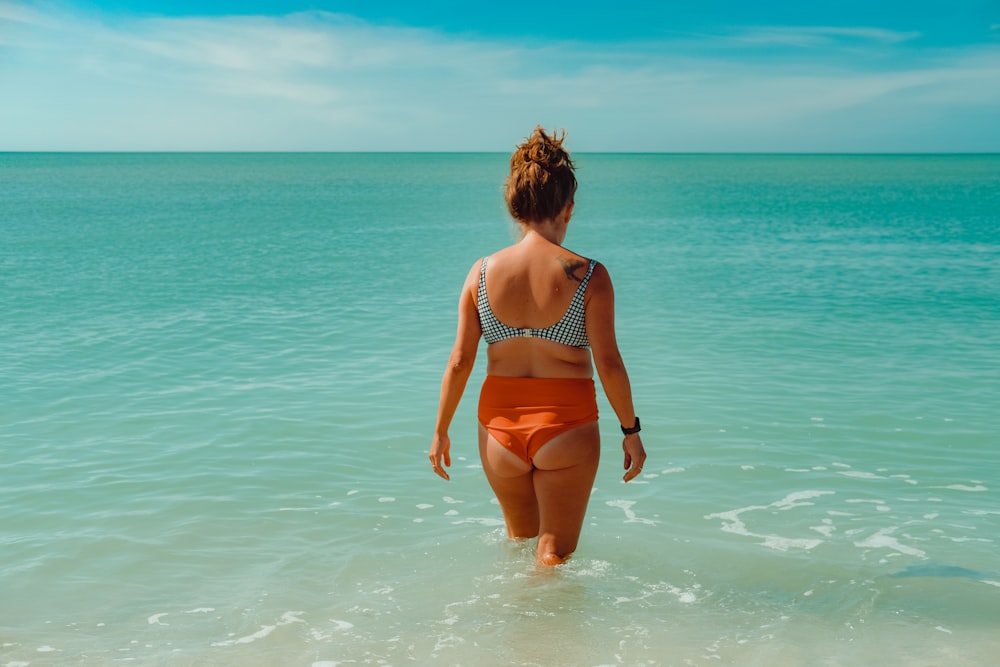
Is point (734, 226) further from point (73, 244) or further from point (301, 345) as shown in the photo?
point (301, 345)

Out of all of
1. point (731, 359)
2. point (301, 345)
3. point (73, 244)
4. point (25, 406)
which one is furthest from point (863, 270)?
point (73, 244)

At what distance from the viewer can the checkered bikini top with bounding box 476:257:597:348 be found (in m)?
4.25

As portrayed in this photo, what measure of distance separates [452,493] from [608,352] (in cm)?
291

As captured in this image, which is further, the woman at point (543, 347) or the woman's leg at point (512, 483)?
the woman's leg at point (512, 483)

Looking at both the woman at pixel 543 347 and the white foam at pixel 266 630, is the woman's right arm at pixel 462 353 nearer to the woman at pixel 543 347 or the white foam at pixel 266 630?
the woman at pixel 543 347

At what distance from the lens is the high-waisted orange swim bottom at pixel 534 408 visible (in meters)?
4.34

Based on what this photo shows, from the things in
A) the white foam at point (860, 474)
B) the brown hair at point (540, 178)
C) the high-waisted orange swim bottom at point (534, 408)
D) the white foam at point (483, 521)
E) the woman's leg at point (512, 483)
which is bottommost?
the white foam at point (483, 521)

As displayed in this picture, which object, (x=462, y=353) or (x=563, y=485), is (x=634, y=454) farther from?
(x=462, y=353)

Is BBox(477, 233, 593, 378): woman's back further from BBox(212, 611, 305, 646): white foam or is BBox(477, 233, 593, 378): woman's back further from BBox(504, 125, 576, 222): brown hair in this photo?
BBox(212, 611, 305, 646): white foam

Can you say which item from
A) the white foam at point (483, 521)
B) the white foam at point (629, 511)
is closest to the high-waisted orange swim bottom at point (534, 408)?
the white foam at point (483, 521)

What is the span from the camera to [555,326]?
4.29 meters

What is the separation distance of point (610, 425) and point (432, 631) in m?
4.28

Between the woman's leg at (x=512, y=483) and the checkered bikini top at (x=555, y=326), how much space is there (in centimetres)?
51

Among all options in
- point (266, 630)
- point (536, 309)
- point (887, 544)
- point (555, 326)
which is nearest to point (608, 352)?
point (555, 326)
